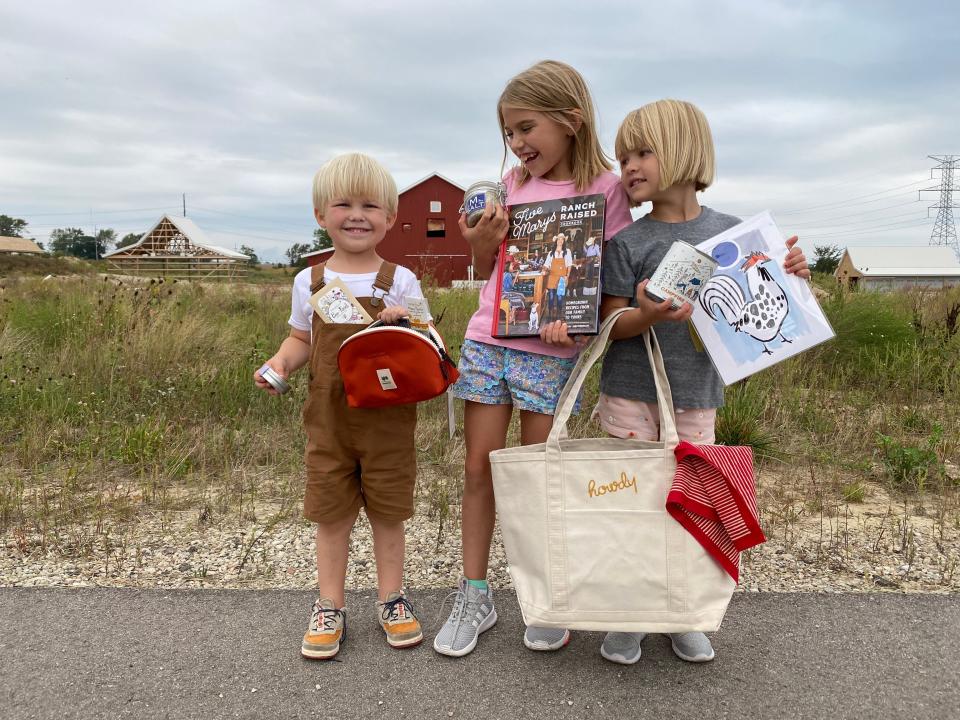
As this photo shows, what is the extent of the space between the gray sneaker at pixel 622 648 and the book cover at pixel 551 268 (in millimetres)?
1063

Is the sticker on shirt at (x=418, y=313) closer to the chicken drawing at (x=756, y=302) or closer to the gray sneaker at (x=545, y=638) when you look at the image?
the chicken drawing at (x=756, y=302)

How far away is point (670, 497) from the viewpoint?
6.88ft

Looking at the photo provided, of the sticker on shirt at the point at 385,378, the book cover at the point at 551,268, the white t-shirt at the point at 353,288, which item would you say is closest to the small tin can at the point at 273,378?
the white t-shirt at the point at 353,288

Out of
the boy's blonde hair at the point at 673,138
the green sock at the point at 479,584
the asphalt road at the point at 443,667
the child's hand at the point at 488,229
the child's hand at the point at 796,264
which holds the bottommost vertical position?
the asphalt road at the point at 443,667

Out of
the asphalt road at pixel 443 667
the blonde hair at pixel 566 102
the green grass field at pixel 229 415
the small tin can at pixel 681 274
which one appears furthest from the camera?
the green grass field at pixel 229 415

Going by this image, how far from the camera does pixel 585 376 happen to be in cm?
223

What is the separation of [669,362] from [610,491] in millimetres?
523

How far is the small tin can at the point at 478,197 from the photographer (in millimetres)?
2324

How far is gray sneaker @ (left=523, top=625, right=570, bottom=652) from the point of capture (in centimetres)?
242

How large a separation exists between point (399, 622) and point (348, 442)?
2.21ft

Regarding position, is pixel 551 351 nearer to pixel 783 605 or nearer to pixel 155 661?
pixel 783 605

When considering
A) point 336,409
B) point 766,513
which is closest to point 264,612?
point 336,409

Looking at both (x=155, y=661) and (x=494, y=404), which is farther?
(x=494, y=404)

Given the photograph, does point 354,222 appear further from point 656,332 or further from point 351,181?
point 656,332
